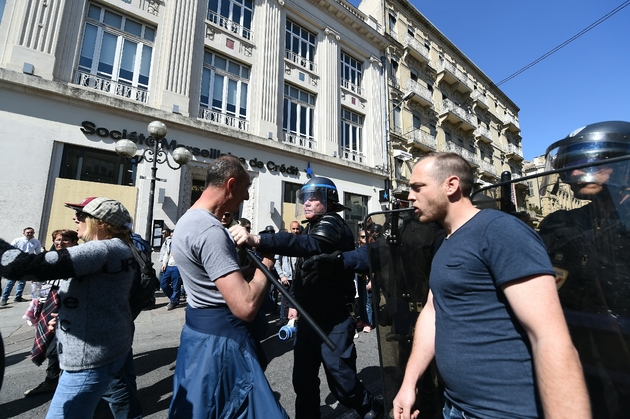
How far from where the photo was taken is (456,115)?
21547 mm

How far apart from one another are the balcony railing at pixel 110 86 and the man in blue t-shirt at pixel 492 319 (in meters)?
10.8

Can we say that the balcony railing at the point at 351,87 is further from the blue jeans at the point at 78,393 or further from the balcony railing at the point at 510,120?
the balcony railing at the point at 510,120

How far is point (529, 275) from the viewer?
1.00 m

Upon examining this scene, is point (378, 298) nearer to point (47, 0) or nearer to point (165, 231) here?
point (165, 231)

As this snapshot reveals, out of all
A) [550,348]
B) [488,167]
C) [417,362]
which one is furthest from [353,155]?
[488,167]

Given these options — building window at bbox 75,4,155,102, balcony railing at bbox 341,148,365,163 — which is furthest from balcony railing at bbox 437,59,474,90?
building window at bbox 75,4,155,102

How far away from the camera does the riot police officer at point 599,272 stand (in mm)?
1037

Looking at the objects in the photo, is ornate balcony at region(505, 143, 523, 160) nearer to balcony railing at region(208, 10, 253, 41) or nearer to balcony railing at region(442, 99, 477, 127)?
balcony railing at region(442, 99, 477, 127)

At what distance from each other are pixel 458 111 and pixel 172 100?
20.6 m

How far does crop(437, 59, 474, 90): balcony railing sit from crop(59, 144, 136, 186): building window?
2157 centimetres

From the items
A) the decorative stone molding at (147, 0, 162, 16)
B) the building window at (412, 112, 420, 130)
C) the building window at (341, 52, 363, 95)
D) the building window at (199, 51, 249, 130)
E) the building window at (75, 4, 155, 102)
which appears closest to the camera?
the building window at (75, 4, 155, 102)

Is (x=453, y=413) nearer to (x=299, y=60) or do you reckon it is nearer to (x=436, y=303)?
(x=436, y=303)

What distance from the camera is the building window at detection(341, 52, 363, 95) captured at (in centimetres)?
1570

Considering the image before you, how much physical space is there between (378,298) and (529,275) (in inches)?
38.4
